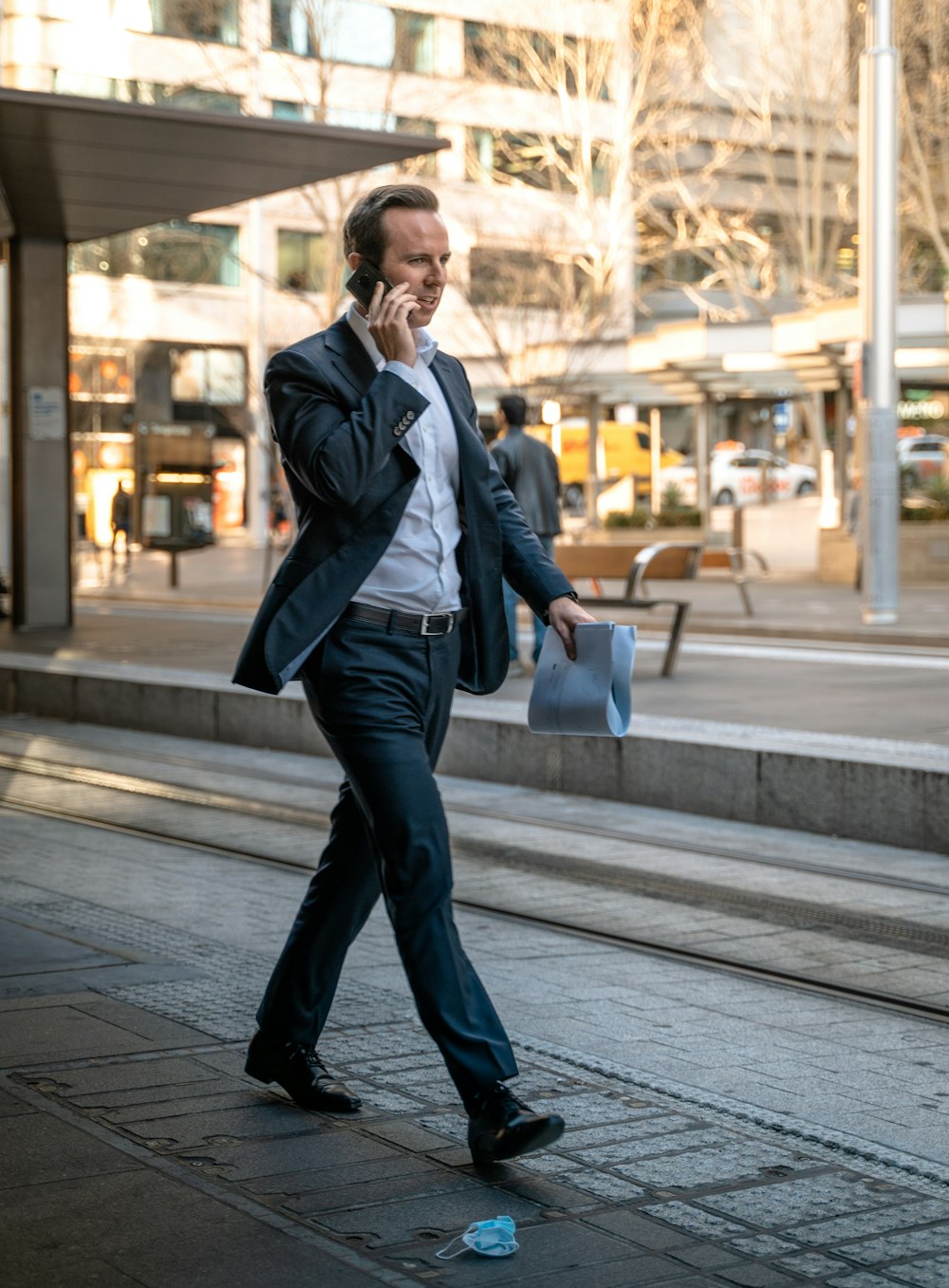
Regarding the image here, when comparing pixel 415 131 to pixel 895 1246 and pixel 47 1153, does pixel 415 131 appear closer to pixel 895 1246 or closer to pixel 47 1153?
pixel 47 1153

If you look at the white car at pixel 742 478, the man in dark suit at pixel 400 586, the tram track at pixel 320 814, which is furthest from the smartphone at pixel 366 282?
the white car at pixel 742 478

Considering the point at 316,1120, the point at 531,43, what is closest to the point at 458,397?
the point at 316,1120

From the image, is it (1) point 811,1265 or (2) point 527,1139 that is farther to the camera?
(2) point 527,1139

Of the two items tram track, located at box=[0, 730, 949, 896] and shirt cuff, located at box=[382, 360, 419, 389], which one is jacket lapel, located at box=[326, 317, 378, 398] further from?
tram track, located at box=[0, 730, 949, 896]

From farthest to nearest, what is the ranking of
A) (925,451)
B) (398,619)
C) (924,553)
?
(925,451)
(924,553)
(398,619)

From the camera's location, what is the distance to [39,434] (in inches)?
747

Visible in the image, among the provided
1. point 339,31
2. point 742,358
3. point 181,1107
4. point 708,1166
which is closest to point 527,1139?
point 708,1166

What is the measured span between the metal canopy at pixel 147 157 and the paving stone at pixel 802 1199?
11657mm

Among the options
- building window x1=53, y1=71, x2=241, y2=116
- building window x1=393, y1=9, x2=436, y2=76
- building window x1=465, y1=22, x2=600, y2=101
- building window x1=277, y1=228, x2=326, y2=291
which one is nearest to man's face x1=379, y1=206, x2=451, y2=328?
building window x1=53, y1=71, x2=241, y2=116

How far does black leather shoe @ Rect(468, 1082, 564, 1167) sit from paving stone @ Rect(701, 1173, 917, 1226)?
32 centimetres

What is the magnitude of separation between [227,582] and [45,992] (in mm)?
28282

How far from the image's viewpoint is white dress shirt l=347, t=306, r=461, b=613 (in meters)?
3.97

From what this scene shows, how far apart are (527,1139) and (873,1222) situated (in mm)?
652

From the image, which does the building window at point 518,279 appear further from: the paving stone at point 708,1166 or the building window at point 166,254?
the paving stone at point 708,1166
